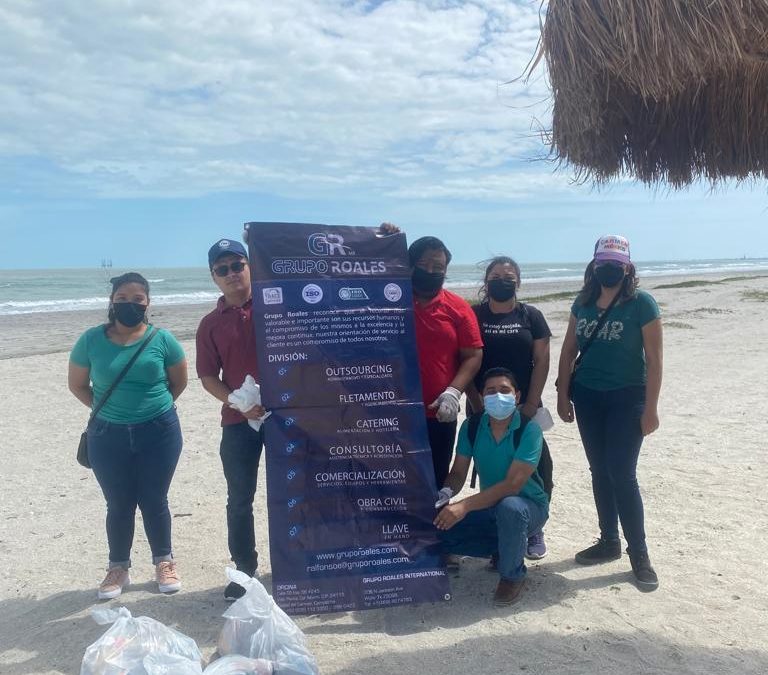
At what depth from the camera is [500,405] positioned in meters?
4.05

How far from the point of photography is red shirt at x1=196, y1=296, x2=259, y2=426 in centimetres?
411

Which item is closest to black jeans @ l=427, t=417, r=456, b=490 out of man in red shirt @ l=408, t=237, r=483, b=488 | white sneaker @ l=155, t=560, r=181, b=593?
man in red shirt @ l=408, t=237, r=483, b=488

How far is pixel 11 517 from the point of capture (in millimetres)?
5570

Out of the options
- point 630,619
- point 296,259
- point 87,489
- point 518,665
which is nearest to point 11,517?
point 87,489

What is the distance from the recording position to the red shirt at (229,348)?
13.5 ft

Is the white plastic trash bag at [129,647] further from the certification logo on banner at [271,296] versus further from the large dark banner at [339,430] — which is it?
the certification logo on banner at [271,296]

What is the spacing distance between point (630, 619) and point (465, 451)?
1250mm

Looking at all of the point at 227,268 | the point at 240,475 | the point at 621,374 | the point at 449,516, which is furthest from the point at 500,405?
the point at 227,268

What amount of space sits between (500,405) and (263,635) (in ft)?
5.83

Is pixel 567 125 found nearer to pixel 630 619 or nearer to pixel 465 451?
pixel 465 451

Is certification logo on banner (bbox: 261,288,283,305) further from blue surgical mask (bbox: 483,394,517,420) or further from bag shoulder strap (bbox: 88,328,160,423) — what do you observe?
blue surgical mask (bbox: 483,394,517,420)

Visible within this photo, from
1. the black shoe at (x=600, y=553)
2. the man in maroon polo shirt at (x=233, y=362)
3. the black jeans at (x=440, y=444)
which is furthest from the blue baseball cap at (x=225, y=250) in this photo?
the black shoe at (x=600, y=553)

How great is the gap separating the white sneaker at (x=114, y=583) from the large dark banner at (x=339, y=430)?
3.71 feet

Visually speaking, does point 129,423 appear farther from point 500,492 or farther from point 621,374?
point 621,374
